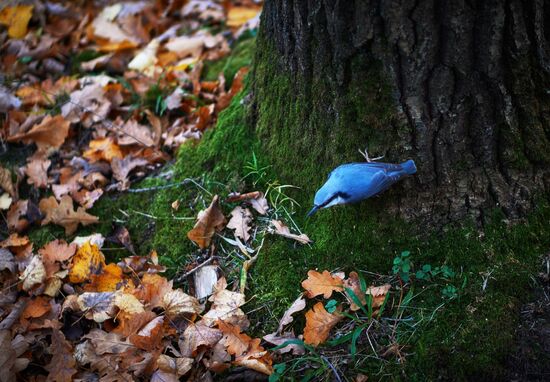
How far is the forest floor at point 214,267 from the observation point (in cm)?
226

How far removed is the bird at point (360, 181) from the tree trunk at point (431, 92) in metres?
0.10

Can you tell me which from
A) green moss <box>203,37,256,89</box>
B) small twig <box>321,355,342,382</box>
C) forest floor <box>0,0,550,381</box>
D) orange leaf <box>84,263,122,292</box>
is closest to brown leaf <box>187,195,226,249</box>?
forest floor <box>0,0,550,381</box>

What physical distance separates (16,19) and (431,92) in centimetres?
446

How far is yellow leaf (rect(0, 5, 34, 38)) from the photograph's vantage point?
500 centimetres

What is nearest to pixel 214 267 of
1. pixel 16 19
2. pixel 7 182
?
pixel 7 182

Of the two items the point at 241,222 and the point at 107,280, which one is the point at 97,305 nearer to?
the point at 107,280

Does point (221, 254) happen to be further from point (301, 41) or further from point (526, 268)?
point (526, 268)

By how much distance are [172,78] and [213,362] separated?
2.59 metres

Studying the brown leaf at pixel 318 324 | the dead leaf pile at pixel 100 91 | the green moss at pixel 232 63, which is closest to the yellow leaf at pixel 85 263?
the dead leaf pile at pixel 100 91

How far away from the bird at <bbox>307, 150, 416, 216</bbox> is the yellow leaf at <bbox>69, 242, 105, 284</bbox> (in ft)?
Result: 4.45

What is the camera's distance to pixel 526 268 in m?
2.33

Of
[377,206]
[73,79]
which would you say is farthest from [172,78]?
[377,206]

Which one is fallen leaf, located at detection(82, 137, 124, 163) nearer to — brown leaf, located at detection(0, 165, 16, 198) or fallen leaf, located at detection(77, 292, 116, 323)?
brown leaf, located at detection(0, 165, 16, 198)

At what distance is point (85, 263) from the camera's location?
294 centimetres
